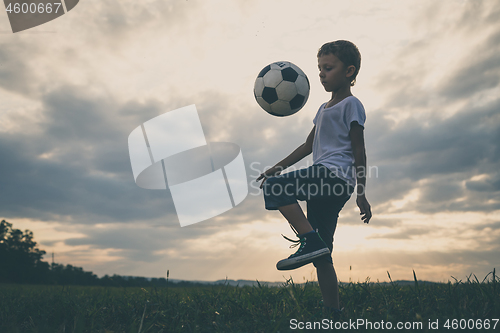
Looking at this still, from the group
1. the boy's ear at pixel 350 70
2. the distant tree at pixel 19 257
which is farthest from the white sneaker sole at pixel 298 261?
the distant tree at pixel 19 257

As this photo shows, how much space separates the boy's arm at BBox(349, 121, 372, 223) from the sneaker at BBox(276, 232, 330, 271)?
21.5 inches

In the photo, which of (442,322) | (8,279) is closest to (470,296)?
(442,322)

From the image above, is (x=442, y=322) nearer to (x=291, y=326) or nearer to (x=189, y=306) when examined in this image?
(x=291, y=326)

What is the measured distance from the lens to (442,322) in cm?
244

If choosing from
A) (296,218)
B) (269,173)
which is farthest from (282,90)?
(296,218)

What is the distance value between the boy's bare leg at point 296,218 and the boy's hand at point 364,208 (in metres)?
0.52

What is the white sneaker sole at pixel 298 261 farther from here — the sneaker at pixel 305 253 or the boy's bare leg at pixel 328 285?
the boy's bare leg at pixel 328 285

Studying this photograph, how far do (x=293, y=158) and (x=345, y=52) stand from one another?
49.8 inches

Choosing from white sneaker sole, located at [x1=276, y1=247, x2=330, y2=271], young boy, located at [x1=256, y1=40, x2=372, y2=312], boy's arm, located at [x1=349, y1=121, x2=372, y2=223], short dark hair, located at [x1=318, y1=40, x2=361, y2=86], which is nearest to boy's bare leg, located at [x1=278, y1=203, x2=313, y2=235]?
young boy, located at [x1=256, y1=40, x2=372, y2=312]

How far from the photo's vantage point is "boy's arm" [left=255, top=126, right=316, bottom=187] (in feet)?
12.5

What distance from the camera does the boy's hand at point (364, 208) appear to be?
3.14 meters

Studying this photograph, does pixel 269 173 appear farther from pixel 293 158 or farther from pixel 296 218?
pixel 296 218

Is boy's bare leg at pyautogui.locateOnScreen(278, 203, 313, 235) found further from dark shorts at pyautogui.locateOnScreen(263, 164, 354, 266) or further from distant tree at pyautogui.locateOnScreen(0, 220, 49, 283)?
distant tree at pyautogui.locateOnScreen(0, 220, 49, 283)

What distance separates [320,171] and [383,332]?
55.7 inches
